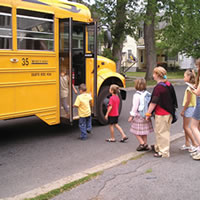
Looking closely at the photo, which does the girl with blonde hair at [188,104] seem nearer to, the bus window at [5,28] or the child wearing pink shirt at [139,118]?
the child wearing pink shirt at [139,118]

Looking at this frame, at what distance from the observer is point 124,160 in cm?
500

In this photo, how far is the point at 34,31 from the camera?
599 cm

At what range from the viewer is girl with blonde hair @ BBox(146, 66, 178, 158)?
16.7 ft

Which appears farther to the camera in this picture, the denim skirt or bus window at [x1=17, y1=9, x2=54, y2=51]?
bus window at [x1=17, y1=9, x2=54, y2=51]

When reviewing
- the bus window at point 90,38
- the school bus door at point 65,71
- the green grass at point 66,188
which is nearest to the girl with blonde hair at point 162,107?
the green grass at point 66,188

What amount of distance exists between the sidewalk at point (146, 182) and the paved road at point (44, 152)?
0.60 metres

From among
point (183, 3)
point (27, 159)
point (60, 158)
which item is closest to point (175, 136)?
point (60, 158)

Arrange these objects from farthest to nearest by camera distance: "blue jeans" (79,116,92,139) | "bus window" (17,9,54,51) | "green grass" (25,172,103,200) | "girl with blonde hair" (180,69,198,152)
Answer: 1. "blue jeans" (79,116,92,139)
2. "bus window" (17,9,54,51)
3. "girl with blonde hair" (180,69,198,152)
4. "green grass" (25,172,103,200)

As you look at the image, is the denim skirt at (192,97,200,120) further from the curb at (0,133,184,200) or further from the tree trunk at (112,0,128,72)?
the tree trunk at (112,0,128,72)

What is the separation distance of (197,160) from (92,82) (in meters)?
3.28

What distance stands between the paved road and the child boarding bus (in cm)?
55

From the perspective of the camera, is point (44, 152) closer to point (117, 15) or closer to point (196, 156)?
point (196, 156)

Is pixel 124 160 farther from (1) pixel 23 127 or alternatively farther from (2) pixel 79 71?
(1) pixel 23 127

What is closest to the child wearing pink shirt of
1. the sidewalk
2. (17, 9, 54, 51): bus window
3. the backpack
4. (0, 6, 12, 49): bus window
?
the backpack
